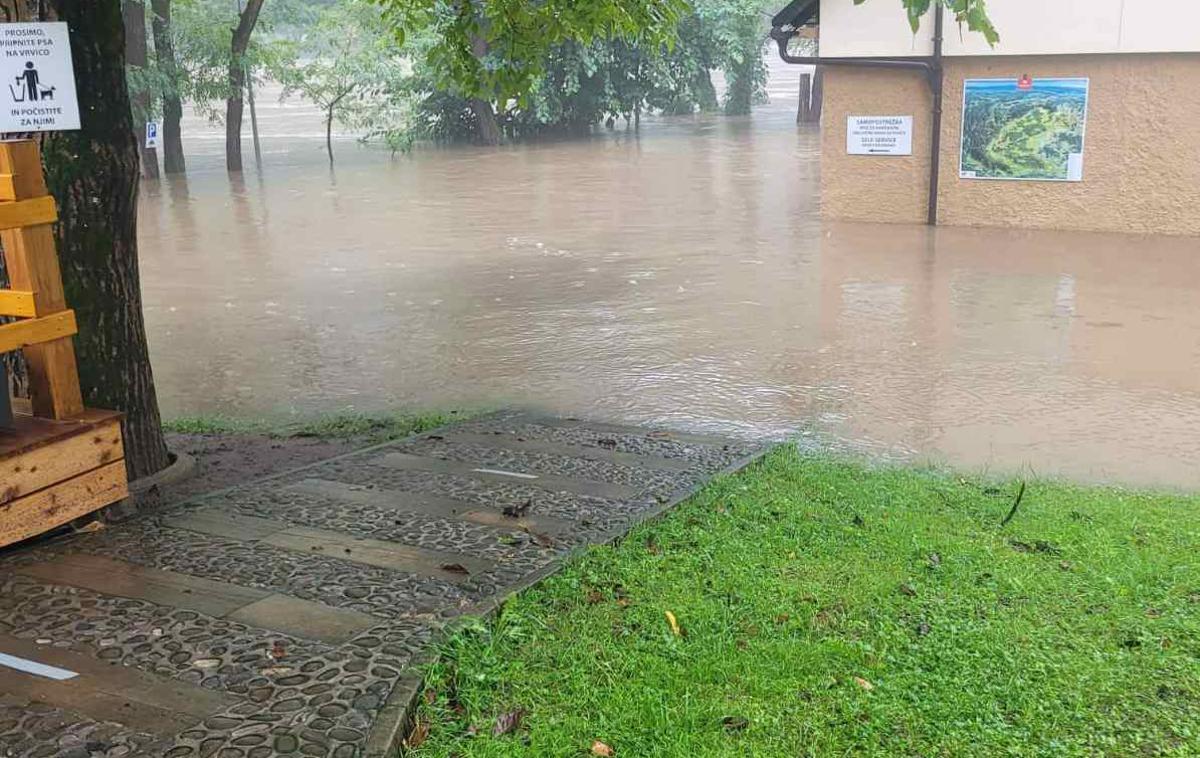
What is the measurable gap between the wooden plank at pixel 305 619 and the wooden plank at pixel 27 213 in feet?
6.35

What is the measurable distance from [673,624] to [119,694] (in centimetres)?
191

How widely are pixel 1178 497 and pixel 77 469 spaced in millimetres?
5547

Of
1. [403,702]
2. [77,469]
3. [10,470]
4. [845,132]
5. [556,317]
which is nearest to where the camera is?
[403,702]

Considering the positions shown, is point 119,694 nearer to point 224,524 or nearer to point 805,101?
point 224,524

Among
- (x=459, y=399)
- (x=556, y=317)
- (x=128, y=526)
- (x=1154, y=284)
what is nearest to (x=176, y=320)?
(x=556, y=317)

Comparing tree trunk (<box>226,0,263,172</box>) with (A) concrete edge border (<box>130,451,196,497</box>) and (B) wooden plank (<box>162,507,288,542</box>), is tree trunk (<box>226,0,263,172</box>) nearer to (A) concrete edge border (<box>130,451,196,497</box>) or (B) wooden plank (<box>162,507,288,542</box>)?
(A) concrete edge border (<box>130,451,196,497</box>)

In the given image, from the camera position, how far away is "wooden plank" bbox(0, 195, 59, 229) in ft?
16.3

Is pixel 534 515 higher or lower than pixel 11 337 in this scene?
lower

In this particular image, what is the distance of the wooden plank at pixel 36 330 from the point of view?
16.3 feet

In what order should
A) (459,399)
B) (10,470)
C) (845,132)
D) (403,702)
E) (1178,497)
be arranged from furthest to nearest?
(845,132) → (459,399) → (1178,497) → (10,470) → (403,702)

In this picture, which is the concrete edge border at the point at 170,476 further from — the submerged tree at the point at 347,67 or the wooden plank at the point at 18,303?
the submerged tree at the point at 347,67

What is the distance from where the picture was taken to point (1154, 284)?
1311 cm

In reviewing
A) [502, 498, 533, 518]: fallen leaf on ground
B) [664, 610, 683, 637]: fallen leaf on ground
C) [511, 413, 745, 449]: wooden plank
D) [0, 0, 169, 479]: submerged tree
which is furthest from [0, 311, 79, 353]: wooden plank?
[511, 413, 745, 449]: wooden plank

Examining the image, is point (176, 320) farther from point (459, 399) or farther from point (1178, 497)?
point (1178, 497)
